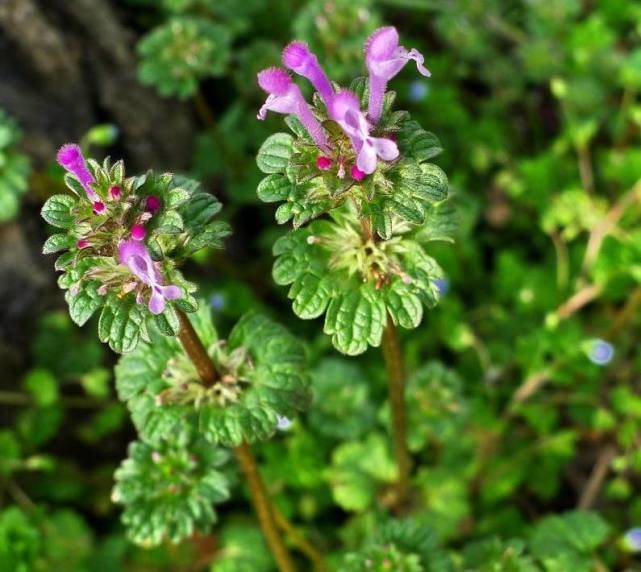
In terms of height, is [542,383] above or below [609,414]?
above

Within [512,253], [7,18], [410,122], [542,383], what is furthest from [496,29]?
[410,122]

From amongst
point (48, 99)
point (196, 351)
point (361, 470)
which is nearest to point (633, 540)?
point (361, 470)

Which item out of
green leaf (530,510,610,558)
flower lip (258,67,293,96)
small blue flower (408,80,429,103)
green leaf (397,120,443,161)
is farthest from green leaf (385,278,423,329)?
small blue flower (408,80,429,103)

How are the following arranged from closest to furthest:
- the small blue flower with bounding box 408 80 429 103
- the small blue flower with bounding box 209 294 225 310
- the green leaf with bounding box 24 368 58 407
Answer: the green leaf with bounding box 24 368 58 407, the small blue flower with bounding box 209 294 225 310, the small blue flower with bounding box 408 80 429 103

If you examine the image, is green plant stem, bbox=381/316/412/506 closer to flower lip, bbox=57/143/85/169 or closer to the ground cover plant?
the ground cover plant

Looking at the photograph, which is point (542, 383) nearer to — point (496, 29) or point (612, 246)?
point (612, 246)

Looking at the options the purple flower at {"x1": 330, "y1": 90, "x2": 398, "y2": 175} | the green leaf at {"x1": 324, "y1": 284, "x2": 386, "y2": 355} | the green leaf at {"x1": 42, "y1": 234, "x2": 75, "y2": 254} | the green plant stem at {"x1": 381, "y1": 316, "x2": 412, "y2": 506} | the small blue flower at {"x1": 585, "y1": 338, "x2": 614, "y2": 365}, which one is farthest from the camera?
the small blue flower at {"x1": 585, "y1": 338, "x2": 614, "y2": 365}

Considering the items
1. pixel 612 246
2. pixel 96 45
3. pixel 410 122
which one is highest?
pixel 96 45

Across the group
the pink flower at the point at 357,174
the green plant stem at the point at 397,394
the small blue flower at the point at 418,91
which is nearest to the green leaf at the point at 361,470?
the green plant stem at the point at 397,394

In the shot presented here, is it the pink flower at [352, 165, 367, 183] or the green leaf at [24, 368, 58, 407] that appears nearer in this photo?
the pink flower at [352, 165, 367, 183]
